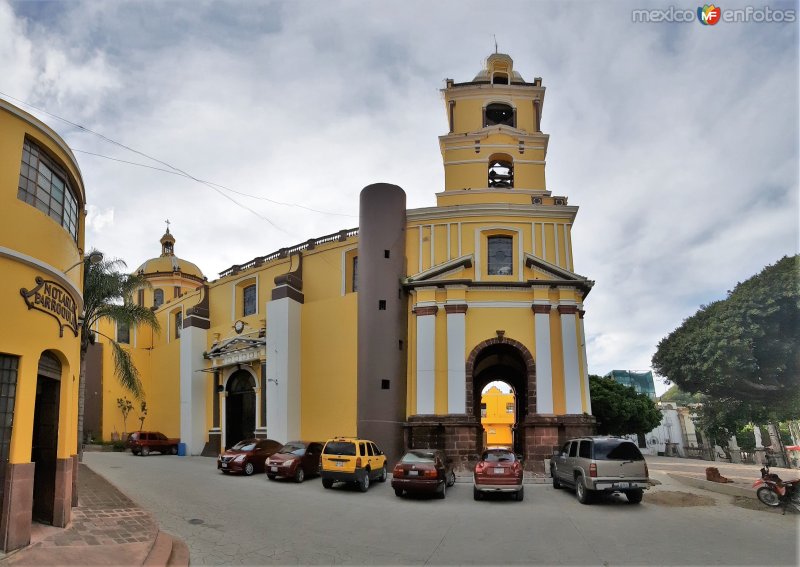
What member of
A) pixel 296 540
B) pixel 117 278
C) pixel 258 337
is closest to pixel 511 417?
pixel 258 337

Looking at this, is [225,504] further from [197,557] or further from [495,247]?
[495,247]

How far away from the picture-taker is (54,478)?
443 inches

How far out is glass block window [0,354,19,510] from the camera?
30.7ft

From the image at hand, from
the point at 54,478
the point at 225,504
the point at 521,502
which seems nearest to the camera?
the point at 54,478

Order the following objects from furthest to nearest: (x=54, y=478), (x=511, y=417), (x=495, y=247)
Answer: (x=511, y=417), (x=495, y=247), (x=54, y=478)

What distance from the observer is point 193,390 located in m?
35.6

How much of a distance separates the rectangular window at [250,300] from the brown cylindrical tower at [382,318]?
9.98 m

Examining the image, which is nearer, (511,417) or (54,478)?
(54,478)

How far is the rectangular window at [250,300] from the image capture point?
34.7 meters

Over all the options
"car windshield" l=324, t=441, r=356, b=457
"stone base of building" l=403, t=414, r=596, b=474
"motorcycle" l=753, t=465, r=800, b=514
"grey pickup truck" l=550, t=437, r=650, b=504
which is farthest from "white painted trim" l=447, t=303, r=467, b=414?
"motorcycle" l=753, t=465, r=800, b=514

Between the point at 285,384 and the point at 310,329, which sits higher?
the point at 310,329

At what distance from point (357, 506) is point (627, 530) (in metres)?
6.64

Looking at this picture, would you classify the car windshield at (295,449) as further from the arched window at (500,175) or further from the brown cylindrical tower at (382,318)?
the arched window at (500,175)

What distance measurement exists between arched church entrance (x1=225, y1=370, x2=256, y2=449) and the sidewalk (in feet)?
63.0
